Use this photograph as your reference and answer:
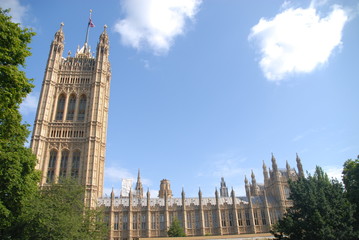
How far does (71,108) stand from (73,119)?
11.1 feet

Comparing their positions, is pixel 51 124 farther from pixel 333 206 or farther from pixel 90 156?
pixel 333 206

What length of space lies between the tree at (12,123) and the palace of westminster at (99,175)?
2894 centimetres

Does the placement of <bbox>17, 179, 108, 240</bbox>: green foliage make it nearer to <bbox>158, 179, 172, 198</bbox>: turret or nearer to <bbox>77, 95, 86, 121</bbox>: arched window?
<bbox>77, 95, 86, 121</bbox>: arched window

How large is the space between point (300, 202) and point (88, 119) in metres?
46.1

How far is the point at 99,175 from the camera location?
198 feet

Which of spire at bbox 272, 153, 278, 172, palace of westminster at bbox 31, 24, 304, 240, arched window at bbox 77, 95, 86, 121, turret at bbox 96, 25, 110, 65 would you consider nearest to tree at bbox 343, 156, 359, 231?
palace of westminster at bbox 31, 24, 304, 240

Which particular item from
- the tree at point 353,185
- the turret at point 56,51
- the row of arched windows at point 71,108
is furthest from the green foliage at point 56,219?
the turret at point 56,51

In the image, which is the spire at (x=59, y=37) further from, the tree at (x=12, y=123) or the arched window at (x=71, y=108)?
the tree at (x=12, y=123)

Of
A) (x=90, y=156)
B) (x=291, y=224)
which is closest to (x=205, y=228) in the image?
(x=90, y=156)

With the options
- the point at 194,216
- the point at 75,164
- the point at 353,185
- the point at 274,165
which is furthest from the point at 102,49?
the point at 353,185

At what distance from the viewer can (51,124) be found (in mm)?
58406

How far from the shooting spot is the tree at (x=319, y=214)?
2388 cm

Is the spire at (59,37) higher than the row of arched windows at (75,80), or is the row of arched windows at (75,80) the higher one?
the spire at (59,37)

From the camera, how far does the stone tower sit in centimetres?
5441
